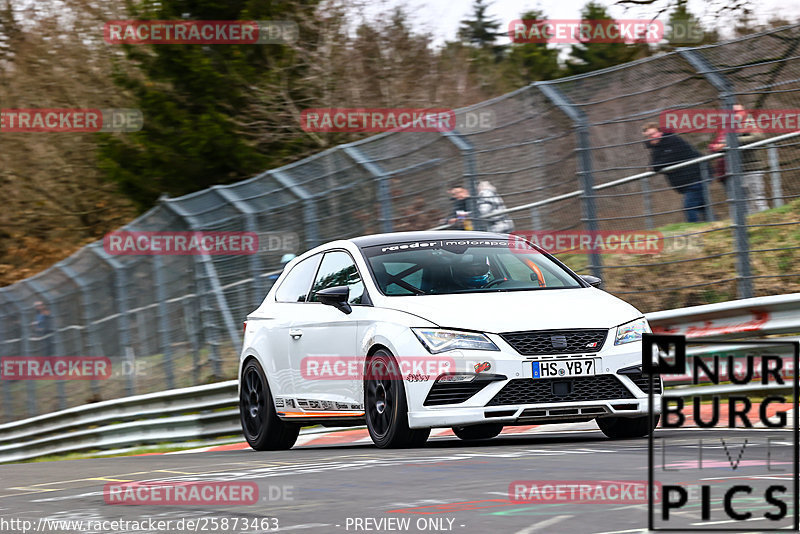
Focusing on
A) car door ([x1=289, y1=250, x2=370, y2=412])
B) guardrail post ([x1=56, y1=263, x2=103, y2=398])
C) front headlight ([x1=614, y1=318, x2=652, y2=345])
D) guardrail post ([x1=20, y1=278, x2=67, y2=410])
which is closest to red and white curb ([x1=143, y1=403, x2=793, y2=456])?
front headlight ([x1=614, y1=318, x2=652, y2=345])

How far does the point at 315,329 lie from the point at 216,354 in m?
7.09

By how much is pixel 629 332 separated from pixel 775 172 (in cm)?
278

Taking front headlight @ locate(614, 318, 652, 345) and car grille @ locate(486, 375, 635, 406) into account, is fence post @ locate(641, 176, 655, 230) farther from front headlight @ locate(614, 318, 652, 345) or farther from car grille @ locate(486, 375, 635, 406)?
car grille @ locate(486, 375, 635, 406)

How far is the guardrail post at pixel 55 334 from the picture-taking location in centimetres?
2284

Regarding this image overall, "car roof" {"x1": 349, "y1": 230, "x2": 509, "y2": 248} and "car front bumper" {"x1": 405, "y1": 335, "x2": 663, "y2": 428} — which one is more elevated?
"car roof" {"x1": 349, "y1": 230, "x2": 509, "y2": 248}

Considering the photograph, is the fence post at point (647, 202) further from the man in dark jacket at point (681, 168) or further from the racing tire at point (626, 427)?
Result: the racing tire at point (626, 427)

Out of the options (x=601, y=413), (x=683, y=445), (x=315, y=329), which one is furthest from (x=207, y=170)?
(x=683, y=445)

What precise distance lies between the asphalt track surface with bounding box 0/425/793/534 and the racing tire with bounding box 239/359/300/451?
1434 mm

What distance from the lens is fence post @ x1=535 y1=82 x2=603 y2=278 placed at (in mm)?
12148

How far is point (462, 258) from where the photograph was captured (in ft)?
32.8

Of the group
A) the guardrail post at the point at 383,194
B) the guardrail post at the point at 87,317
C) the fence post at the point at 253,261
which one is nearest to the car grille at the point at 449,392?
the guardrail post at the point at 383,194

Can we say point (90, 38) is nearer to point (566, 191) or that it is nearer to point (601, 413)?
point (566, 191)

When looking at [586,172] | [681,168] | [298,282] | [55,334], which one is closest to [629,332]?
[681,168]

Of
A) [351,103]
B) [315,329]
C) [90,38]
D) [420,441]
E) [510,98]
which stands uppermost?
[90,38]
